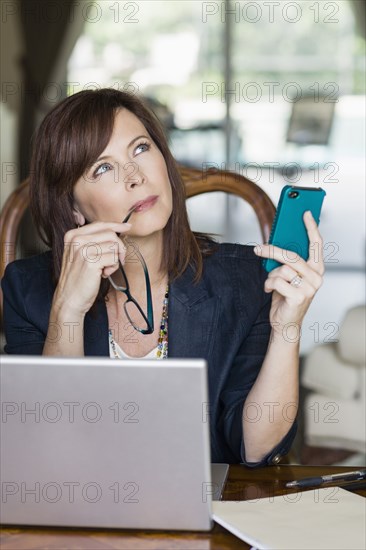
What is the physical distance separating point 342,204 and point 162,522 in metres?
4.12

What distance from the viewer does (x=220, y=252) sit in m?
1.65

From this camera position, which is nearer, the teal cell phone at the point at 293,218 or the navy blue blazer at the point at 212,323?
the teal cell phone at the point at 293,218

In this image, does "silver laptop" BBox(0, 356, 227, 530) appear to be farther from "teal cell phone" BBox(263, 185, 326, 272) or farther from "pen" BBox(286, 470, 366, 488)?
"teal cell phone" BBox(263, 185, 326, 272)

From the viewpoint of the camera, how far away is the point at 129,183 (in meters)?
1.48

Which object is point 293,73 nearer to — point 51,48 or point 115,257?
point 51,48

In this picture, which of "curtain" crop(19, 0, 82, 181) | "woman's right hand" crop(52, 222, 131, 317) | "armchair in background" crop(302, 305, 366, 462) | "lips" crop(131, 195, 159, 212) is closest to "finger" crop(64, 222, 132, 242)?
"woman's right hand" crop(52, 222, 131, 317)

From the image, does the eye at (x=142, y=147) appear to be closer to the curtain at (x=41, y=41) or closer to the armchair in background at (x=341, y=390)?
the armchair in background at (x=341, y=390)

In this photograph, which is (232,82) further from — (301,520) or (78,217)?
(301,520)

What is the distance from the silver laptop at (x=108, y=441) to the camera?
2.92 ft

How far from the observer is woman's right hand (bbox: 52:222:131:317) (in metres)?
1.37

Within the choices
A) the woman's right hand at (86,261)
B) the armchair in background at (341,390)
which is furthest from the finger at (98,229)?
the armchair in background at (341,390)

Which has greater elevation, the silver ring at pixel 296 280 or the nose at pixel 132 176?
the nose at pixel 132 176

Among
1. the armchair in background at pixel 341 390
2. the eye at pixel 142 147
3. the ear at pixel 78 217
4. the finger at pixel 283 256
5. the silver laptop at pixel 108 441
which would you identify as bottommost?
the armchair in background at pixel 341 390

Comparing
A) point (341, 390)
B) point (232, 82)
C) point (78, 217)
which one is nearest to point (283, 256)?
point (78, 217)
